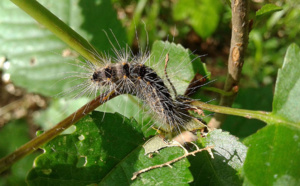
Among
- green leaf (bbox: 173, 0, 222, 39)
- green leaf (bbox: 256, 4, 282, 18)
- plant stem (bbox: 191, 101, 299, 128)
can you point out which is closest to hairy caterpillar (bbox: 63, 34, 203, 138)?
plant stem (bbox: 191, 101, 299, 128)

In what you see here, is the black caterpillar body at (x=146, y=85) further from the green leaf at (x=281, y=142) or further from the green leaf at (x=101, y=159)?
the green leaf at (x=281, y=142)

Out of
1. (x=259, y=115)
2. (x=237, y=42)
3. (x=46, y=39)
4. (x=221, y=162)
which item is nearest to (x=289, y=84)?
(x=259, y=115)

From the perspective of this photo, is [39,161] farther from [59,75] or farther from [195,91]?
[59,75]

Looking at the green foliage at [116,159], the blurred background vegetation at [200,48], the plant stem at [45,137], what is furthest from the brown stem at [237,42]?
the blurred background vegetation at [200,48]

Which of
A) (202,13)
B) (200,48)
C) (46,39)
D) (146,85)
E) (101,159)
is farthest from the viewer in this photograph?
(200,48)

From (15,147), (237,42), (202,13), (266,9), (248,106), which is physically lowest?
(15,147)

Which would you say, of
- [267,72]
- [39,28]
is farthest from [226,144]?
[267,72]

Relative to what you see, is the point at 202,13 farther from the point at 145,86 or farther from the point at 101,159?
the point at 101,159
